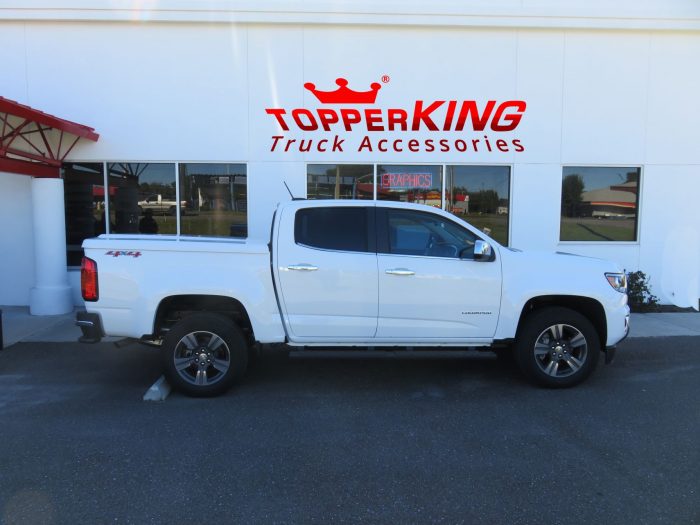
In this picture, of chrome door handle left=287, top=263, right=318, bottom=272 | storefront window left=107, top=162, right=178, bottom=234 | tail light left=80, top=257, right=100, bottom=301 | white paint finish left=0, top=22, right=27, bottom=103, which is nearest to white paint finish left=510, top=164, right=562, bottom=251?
chrome door handle left=287, top=263, right=318, bottom=272

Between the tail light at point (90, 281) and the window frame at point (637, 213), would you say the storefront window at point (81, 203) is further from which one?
the window frame at point (637, 213)

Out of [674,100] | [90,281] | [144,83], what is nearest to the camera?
[90,281]

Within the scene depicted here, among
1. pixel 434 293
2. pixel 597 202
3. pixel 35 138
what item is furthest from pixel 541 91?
pixel 35 138

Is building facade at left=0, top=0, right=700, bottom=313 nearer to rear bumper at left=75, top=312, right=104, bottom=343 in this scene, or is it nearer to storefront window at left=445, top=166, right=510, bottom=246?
storefront window at left=445, top=166, right=510, bottom=246

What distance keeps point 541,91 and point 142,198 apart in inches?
298

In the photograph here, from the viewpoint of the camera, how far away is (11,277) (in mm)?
9500

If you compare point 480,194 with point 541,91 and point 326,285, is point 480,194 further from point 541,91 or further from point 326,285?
point 326,285

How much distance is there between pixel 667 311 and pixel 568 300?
5.65 metres

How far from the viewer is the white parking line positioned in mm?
5027

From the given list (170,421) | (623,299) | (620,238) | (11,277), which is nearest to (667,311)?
(620,238)

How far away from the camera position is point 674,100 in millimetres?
9680

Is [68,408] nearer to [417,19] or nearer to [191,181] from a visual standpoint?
[191,181]

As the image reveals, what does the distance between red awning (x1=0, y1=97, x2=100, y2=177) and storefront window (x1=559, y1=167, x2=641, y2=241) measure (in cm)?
863

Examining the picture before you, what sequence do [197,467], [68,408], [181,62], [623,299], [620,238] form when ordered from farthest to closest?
[620,238] < [181,62] < [623,299] < [68,408] < [197,467]
